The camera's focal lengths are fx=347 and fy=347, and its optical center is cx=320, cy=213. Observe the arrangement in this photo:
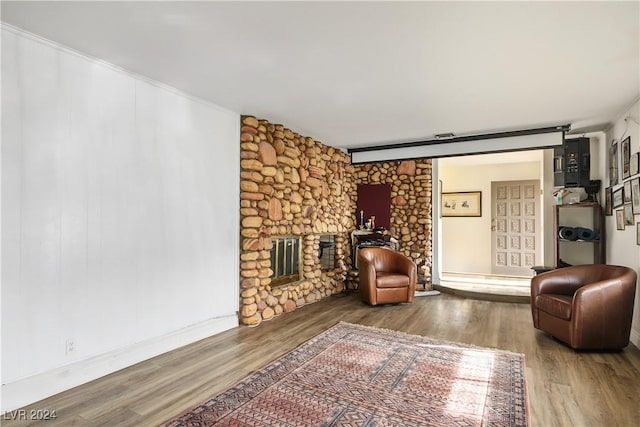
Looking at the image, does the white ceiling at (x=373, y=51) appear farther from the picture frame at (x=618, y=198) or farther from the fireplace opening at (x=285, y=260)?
the fireplace opening at (x=285, y=260)

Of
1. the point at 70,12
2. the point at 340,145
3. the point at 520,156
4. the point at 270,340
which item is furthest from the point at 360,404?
the point at 520,156

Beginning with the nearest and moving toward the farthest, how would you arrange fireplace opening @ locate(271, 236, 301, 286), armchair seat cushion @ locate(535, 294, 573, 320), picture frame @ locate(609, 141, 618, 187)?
armchair seat cushion @ locate(535, 294, 573, 320)
picture frame @ locate(609, 141, 618, 187)
fireplace opening @ locate(271, 236, 301, 286)

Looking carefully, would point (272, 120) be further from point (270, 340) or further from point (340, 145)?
point (270, 340)

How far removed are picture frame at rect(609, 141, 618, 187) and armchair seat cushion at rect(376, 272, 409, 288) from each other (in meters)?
2.72

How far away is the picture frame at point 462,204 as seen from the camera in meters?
7.54

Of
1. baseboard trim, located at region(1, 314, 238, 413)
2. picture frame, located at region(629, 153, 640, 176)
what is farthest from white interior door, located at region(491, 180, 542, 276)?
baseboard trim, located at region(1, 314, 238, 413)

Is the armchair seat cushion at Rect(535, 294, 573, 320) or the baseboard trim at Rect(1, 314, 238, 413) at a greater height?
the armchair seat cushion at Rect(535, 294, 573, 320)

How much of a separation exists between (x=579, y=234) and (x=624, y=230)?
85 centimetres

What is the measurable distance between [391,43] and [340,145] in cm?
329

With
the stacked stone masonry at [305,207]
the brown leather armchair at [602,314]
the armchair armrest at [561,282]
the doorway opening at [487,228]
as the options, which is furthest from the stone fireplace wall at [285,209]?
the brown leather armchair at [602,314]

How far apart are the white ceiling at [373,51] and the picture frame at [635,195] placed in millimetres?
819

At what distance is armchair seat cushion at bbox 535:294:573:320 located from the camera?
3.30 m

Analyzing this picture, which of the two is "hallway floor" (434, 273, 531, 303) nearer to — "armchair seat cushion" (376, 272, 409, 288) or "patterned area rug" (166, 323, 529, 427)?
"armchair seat cushion" (376, 272, 409, 288)

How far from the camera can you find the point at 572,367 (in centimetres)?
288
